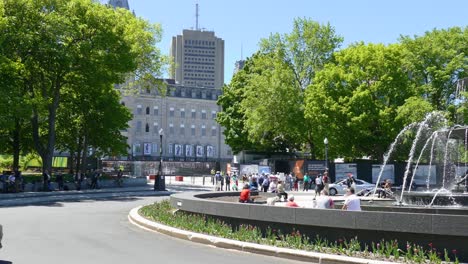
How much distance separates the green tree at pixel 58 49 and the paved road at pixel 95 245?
72.0 feet

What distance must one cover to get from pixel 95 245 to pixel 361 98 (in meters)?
40.8

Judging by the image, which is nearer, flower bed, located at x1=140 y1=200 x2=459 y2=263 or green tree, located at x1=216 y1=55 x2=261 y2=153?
flower bed, located at x1=140 y1=200 x2=459 y2=263

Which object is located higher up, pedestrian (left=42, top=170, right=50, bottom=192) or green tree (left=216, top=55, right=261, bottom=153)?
green tree (left=216, top=55, right=261, bottom=153)

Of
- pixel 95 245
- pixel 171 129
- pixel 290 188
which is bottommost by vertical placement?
pixel 95 245

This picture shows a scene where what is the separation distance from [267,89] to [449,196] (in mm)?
40460

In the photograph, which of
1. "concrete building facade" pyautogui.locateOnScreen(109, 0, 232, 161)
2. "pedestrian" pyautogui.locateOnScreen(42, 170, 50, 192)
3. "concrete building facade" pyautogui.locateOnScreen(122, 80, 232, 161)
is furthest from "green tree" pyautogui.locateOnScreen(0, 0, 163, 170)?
"concrete building facade" pyautogui.locateOnScreen(109, 0, 232, 161)

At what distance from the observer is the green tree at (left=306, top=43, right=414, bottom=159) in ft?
170

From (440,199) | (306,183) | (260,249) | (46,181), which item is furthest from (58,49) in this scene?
(260,249)

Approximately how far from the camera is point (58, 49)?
4125cm

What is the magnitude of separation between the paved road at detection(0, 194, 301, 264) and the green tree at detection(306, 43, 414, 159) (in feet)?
114

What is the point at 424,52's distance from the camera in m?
52.1

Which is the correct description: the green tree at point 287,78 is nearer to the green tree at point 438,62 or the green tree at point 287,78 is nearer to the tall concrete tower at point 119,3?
the green tree at point 438,62

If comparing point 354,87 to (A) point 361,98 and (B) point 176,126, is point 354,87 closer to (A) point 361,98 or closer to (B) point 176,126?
(A) point 361,98

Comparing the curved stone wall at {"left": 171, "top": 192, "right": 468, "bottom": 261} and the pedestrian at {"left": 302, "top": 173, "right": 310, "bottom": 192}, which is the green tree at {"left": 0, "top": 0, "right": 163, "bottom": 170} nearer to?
the pedestrian at {"left": 302, "top": 173, "right": 310, "bottom": 192}
